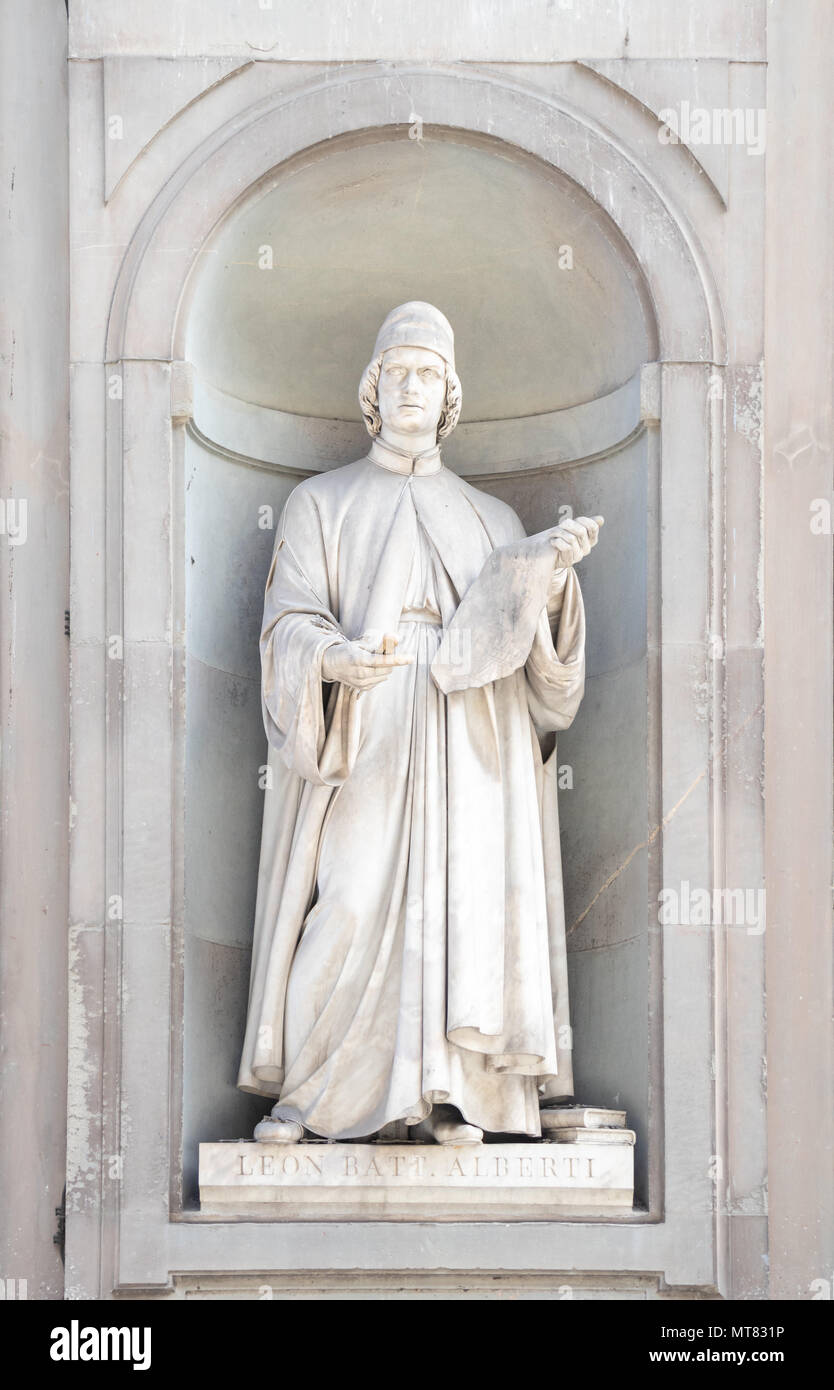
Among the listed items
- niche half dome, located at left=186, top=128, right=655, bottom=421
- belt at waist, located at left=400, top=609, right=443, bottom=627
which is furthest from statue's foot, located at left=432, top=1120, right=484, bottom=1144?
niche half dome, located at left=186, top=128, right=655, bottom=421

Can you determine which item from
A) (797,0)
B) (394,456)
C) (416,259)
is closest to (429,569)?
(394,456)

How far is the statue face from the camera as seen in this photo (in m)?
11.4

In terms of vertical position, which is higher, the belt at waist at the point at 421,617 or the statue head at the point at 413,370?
the statue head at the point at 413,370

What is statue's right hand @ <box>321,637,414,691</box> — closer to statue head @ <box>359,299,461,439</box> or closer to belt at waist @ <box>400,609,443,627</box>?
belt at waist @ <box>400,609,443,627</box>

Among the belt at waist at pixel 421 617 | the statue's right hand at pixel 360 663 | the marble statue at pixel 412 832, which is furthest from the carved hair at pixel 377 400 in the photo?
the statue's right hand at pixel 360 663

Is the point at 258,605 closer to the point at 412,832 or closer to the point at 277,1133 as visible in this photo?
the point at 412,832

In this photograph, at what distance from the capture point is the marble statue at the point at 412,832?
10.8 metres

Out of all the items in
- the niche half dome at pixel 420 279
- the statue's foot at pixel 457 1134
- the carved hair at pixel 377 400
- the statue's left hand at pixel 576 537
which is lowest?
the statue's foot at pixel 457 1134

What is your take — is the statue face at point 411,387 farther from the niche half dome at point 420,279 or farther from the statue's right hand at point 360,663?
the statue's right hand at point 360,663

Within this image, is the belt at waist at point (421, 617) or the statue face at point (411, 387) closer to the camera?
the belt at waist at point (421, 617)

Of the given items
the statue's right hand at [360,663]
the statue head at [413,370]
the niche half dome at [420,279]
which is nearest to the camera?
the statue's right hand at [360,663]

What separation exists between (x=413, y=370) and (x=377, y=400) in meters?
0.20

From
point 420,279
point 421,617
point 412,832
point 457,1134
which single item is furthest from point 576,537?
point 457,1134
